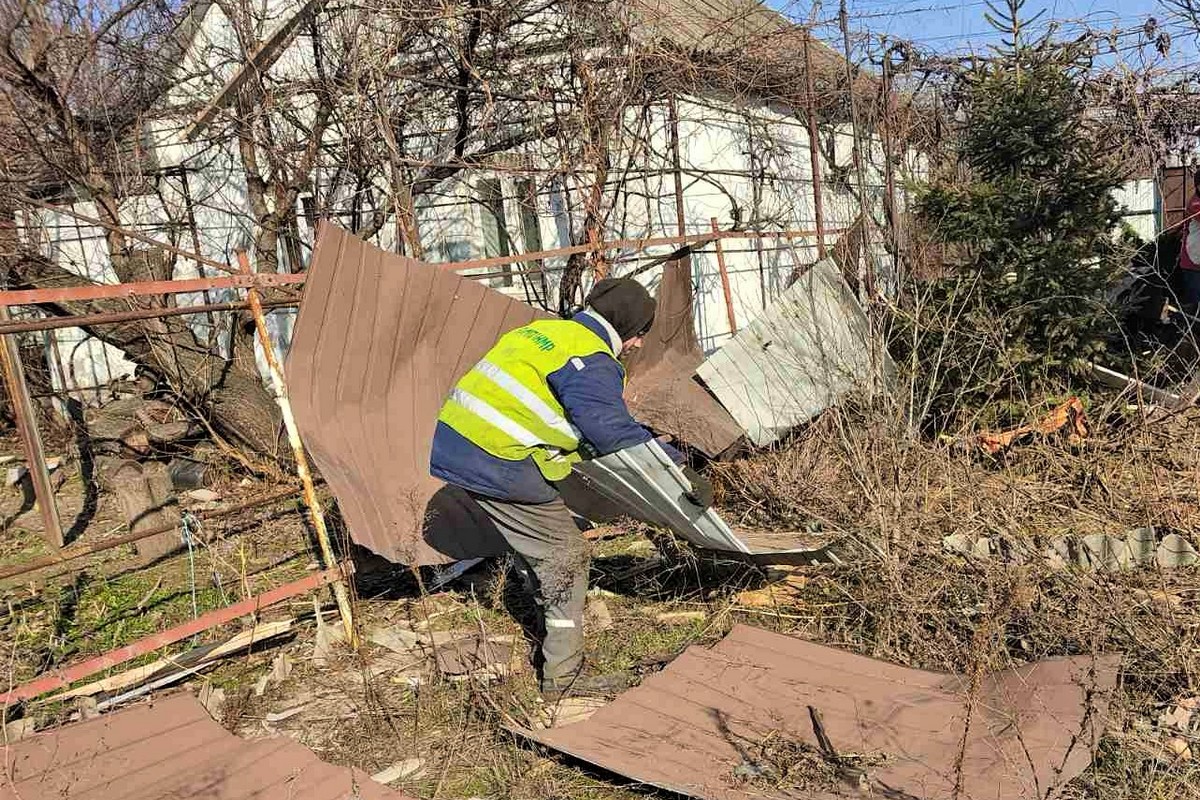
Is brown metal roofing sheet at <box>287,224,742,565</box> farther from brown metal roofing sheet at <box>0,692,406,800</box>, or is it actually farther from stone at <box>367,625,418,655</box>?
brown metal roofing sheet at <box>0,692,406,800</box>

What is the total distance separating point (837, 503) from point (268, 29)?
6.35 meters

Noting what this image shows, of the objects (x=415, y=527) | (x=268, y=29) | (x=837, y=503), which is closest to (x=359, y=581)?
(x=415, y=527)

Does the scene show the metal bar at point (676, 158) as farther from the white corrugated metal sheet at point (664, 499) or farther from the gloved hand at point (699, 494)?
the gloved hand at point (699, 494)

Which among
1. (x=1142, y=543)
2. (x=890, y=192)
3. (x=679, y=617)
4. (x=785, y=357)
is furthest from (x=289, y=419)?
(x=890, y=192)

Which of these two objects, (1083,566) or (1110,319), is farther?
(1110,319)

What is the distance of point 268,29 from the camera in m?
7.66

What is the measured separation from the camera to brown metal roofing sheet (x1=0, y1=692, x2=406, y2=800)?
8.93 feet

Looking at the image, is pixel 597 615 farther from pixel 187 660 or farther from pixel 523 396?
pixel 187 660

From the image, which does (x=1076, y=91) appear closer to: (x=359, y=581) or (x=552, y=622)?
(x=552, y=622)

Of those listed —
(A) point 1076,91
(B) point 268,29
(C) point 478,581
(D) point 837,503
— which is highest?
(B) point 268,29

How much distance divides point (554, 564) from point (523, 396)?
0.67m

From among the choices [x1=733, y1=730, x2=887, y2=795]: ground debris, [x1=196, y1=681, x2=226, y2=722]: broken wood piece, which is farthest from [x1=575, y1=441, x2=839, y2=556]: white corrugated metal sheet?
[x1=196, y1=681, x2=226, y2=722]: broken wood piece

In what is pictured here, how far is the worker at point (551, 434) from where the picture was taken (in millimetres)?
3223

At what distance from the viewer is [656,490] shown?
10.7ft
